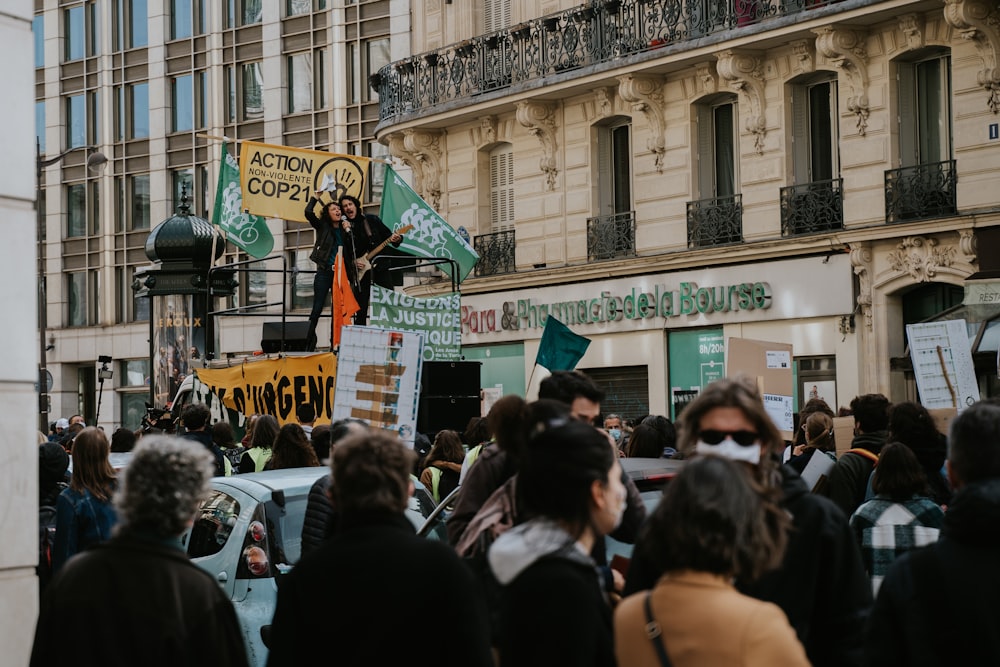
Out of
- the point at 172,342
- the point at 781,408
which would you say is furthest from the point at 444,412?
the point at 172,342

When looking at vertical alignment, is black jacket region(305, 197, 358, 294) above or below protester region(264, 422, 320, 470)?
above

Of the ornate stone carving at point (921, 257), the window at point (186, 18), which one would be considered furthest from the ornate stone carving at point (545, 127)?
the window at point (186, 18)

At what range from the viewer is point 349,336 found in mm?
12906

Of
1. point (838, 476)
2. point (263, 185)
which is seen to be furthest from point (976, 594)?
point (263, 185)

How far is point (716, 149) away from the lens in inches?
1066

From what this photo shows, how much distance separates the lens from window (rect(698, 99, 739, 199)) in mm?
26844

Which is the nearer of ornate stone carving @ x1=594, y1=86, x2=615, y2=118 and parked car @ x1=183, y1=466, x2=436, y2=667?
parked car @ x1=183, y1=466, x2=436, y2=667

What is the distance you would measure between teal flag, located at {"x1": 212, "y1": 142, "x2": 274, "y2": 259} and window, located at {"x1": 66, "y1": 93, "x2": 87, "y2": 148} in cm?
3234

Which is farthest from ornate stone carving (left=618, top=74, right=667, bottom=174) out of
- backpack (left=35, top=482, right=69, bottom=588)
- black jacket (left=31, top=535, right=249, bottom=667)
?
black jacket (left=31, top=535, right=249, bottom=667)

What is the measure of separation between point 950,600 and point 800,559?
495mm

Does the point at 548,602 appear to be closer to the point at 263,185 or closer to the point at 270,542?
the point at 270,542

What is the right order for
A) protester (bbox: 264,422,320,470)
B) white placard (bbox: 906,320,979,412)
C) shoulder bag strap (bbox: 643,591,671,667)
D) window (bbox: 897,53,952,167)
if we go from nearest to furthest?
1. shoulder bag strap (bbox: 643,591,671,667)
2. protester (bbox: 264,422,320,470)
3. white placard (bbox: 906,320,979,412)
4. window (bbox: 897,53,952,167)

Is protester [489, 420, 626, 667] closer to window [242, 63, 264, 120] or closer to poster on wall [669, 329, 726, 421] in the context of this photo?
poster on wall [669, 329, 726, 421]

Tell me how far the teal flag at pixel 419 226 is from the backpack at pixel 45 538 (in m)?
10.7
